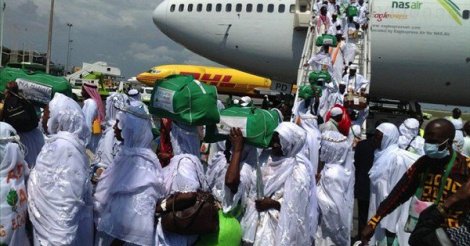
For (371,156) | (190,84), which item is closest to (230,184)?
(190,84)

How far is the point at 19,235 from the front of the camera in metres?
3.41

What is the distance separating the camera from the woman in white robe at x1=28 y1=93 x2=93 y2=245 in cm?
343

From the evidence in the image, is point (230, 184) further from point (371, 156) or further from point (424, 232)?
point (371, 156)

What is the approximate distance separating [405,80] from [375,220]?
13.4 meters

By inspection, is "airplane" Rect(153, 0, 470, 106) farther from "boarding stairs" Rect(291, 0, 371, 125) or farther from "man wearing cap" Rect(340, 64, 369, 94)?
"man wearing cap" Rect(340, 64, 369, 94)

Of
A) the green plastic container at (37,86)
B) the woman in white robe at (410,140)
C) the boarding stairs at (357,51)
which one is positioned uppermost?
the boarding stairs at (357,51)

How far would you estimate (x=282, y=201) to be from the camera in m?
3.92

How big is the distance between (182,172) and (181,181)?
0.23 feet

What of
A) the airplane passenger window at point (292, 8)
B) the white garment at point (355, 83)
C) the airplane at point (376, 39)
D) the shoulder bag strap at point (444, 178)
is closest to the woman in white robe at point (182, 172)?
the shoulder bag strap at point (444, 178)

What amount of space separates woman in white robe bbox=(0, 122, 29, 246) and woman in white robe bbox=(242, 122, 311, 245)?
1550 mm

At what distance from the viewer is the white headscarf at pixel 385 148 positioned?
20.9 feet

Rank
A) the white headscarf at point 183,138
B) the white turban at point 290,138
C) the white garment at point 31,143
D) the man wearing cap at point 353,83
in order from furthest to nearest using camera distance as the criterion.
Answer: the man wearing cap at point 353,83 → the white garment at point 31,143 → the white turban at point 290,138 → the white headscarf at point 183,138

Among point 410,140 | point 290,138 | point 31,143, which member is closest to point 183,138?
point 290,138

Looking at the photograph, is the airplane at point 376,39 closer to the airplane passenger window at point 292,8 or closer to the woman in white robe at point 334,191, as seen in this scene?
the airplane passenger window at point 292,8
